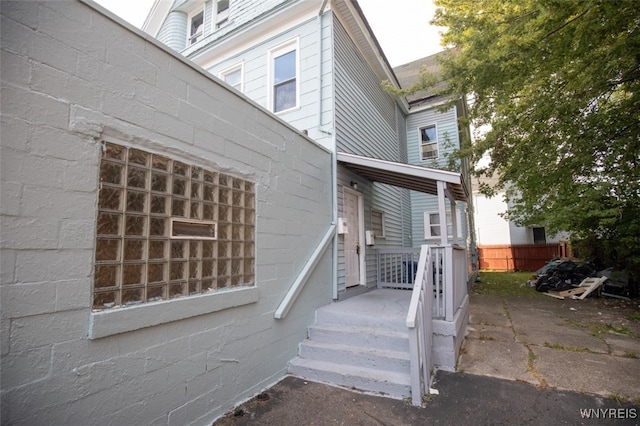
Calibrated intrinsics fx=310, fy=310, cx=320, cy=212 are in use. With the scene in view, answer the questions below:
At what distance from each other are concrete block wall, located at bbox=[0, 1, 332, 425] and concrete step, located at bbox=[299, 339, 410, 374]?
875 mm

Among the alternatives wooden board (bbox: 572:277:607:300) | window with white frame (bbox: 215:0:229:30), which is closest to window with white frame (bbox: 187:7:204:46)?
window with white frame (bbox: 215:0:229:30)

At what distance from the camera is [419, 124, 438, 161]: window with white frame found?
1160 cm

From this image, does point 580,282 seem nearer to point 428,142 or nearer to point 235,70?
point 428,142

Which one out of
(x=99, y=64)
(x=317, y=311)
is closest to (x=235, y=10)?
(x=99, y=64)

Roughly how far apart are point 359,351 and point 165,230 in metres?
2.73

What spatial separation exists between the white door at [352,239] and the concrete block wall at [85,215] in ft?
10.1

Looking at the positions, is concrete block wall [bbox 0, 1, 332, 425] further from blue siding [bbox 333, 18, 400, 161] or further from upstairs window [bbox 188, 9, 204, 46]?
upstairs window [bbox 188, 9, 204, 46]

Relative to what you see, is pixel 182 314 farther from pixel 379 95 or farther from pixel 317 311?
pixel 379 95

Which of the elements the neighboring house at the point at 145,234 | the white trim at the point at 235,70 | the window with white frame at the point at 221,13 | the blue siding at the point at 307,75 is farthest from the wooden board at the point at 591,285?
the window with white frame at the point at 221,13

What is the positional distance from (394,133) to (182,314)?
9.02m

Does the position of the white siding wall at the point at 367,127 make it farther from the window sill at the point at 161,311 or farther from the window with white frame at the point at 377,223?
the window sill at the point at 161,311

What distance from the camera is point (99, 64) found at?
2.26 metres

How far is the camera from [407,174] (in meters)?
5.32

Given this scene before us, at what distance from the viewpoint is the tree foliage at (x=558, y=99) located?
5.29 metres
